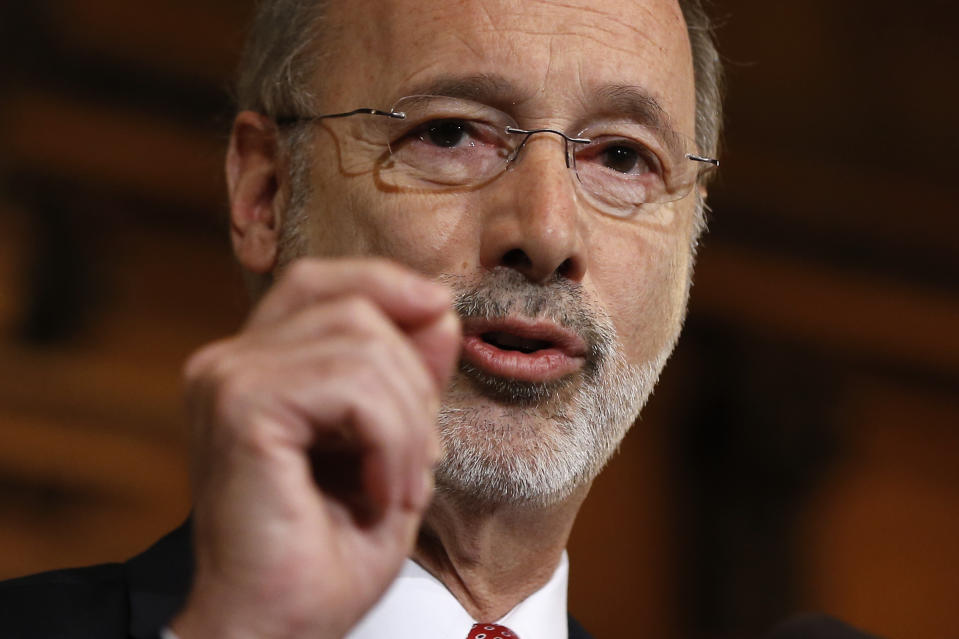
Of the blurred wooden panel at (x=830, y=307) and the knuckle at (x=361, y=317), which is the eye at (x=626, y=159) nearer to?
the knuckle at (x=361, y=317)

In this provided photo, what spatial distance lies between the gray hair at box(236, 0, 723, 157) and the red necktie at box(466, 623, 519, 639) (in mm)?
915

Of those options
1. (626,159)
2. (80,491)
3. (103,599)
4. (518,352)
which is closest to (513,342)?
(518,352)

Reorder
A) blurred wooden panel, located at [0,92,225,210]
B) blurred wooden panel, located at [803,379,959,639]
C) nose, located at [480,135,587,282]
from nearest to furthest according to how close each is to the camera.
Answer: nose, located at [480,135,587,282]
blurred wooden panel, located at [0,92,225,210]
blurred wooden panel, located at [803,379,959,639]

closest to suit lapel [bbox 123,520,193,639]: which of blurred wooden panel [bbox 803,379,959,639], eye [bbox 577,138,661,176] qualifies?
eye [bbox 577,138,661,176]

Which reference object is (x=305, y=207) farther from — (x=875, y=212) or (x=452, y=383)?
(x=875, y=212)

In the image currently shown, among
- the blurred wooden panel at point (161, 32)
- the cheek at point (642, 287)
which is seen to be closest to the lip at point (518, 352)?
the cheek at point (642, 287)

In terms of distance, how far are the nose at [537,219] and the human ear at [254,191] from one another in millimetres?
460

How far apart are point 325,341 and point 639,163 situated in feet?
3.48

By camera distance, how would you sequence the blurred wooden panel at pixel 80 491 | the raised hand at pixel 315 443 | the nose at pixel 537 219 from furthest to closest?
the blurred wooden panel at pixel 80 491 → the nose at pixel 537 219 → the raised hand at pixel 315 443

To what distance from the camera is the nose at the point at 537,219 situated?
5.84 feet

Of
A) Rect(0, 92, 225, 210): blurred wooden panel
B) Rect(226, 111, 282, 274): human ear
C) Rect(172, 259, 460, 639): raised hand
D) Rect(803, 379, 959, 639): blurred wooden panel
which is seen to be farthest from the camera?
Rect(803, 379, 959, 639): blurred wooden panel

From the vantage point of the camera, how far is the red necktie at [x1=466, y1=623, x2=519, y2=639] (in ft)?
6.09

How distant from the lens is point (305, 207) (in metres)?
2.04

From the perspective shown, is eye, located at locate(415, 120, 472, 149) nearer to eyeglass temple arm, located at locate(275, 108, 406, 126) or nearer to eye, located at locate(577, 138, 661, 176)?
eyeglass temple arm, located at locate(275, 108, 406, 126)
